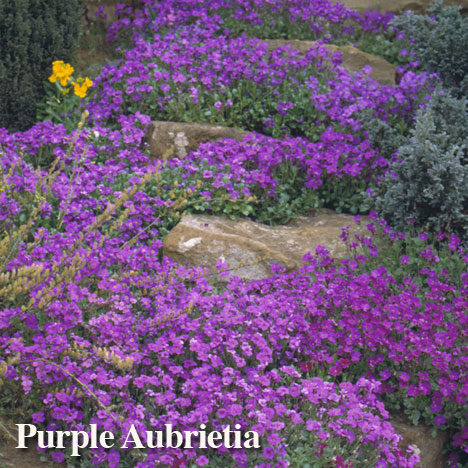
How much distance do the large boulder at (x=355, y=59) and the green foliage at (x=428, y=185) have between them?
215 centimetres

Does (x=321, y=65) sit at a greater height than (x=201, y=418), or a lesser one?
greater

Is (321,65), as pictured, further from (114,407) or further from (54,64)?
(114,407)

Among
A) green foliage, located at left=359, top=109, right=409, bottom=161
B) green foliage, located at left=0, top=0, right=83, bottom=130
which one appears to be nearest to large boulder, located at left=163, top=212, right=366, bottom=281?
green foliage, located at left=359, top=109, right=409, bottom=161

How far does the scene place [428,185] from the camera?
496 centimetres

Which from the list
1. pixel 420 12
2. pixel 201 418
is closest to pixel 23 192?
pixel 201 418

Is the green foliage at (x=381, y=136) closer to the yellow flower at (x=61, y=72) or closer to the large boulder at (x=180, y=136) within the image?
the large boulder at (x=180, y=136)

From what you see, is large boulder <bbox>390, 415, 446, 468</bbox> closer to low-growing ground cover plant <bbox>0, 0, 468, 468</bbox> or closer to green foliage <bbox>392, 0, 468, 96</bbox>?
low-growing ground cover plant <bbox>0, 0, 468, 468</bbox>

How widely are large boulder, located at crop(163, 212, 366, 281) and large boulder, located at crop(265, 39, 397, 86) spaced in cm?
265

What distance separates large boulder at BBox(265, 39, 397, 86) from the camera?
7.33m

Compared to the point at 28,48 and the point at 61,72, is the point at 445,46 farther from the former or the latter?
the point at 28,48

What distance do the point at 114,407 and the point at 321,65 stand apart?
4.70 m

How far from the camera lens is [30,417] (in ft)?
11.0

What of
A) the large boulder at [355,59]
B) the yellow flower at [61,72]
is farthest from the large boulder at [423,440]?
the large boulder at [355,59]

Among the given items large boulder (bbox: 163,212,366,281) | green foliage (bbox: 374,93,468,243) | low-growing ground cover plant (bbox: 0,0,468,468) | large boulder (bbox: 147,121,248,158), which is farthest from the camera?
large boulder (bbox: 147,121,248,158)
